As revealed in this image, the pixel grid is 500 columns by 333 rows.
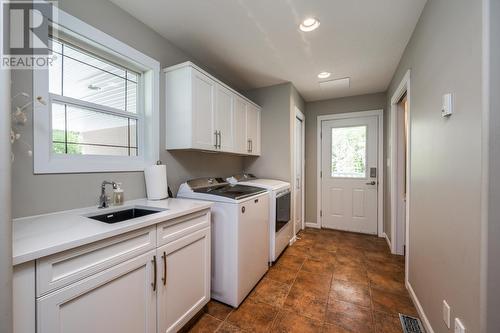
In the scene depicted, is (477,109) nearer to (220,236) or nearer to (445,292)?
(445,292)

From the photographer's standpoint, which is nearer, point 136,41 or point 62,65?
point 62,65

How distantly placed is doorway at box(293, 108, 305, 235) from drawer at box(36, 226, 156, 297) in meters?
2.52

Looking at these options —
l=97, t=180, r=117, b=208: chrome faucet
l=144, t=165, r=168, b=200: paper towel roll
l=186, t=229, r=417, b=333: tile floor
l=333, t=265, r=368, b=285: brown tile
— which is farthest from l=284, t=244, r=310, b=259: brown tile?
l=97, t=180, r=117, b=208: chrome faucet

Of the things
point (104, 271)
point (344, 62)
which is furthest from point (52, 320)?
point (344, 62)

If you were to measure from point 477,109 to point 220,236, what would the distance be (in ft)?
5.76

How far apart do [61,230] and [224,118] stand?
67.8 inches

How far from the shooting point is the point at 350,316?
5.38 feet

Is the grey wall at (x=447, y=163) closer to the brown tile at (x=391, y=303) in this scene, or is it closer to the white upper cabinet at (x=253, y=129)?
the brown tile at (x=391, y=303)

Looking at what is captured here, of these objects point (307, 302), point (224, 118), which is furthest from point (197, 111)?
point (307, 302)

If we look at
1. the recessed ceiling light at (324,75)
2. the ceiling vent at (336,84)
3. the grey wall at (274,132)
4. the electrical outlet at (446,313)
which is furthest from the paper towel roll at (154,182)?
the ceiling vent at (336,84)

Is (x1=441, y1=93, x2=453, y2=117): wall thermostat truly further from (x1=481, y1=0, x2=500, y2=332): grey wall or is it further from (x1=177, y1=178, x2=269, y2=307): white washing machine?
(x1=177, y1=178, x2=269, y2=307): white washing machine

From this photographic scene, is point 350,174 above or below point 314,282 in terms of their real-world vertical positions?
above

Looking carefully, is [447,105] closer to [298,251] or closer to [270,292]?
[270,292]

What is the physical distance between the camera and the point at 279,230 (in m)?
2.58
